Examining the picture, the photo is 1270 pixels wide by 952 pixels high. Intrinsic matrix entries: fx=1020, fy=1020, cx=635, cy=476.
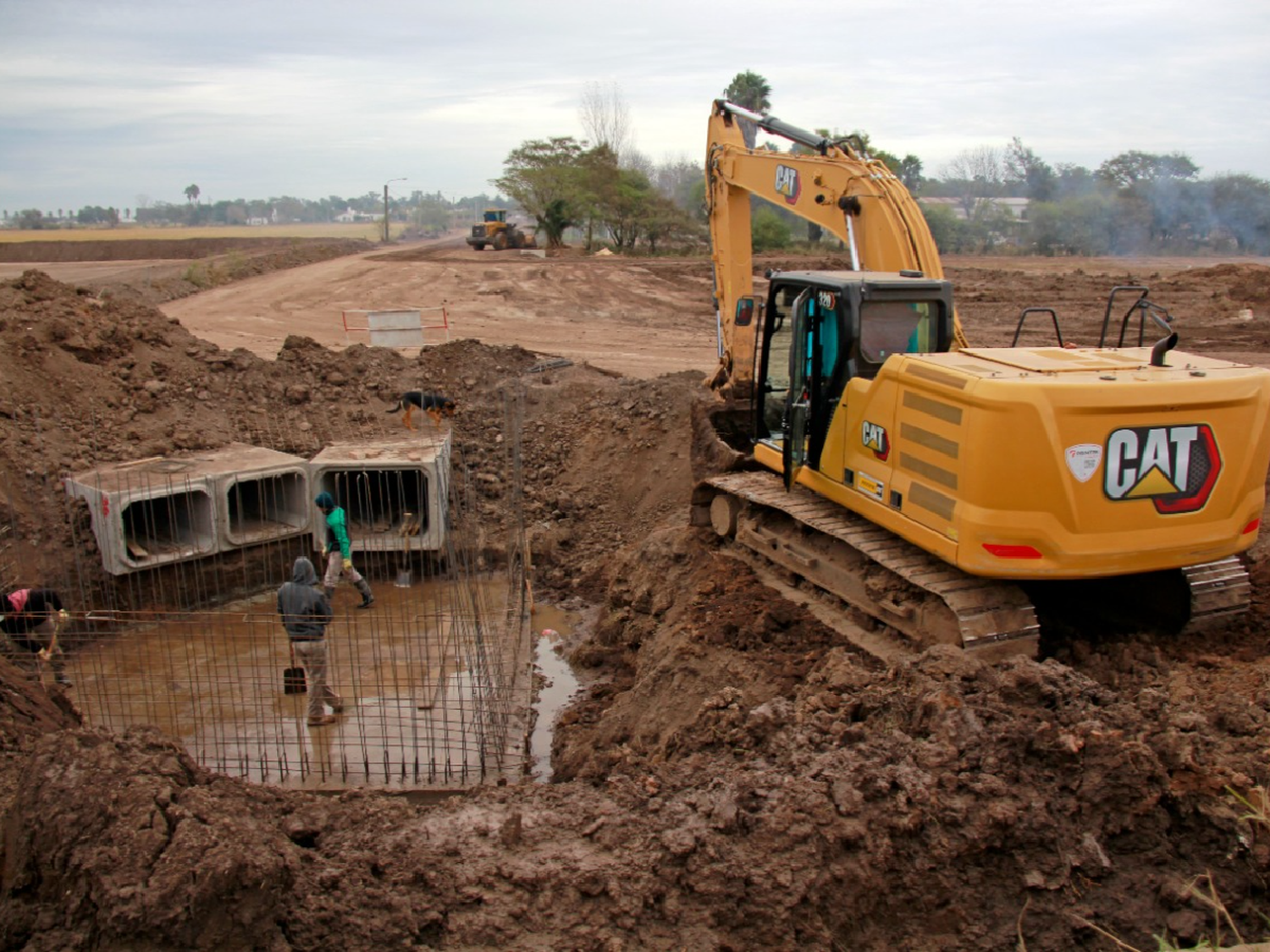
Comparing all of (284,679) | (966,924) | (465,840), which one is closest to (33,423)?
(284,679)

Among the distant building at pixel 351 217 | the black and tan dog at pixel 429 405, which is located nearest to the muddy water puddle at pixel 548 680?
the black and tan dog at pixel 429 405

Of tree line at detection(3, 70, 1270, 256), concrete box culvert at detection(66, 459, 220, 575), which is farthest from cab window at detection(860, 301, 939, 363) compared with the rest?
tree line at detection(3, 70, 1270, 256)

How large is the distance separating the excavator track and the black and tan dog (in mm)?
6043

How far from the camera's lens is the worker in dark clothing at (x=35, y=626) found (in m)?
7.31

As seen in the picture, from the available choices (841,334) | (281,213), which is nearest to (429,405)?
(841,334)

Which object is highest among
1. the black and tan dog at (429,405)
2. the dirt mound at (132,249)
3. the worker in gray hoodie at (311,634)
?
the dirt mound at (132,249)

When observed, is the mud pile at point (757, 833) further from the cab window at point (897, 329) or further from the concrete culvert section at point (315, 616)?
the cab window at point (897, 329)

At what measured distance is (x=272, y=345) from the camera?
21.5 meters

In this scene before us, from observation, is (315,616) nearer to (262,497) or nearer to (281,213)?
(262,497)

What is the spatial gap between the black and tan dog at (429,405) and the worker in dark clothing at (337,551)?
3.26 meters

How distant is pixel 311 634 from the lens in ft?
24.8

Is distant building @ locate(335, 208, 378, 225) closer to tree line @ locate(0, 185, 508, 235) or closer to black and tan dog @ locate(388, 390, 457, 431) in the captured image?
tree line @ locate(0, 185, 508, 235)

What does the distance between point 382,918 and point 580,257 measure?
121 feet

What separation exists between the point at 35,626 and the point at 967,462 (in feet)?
22.2
